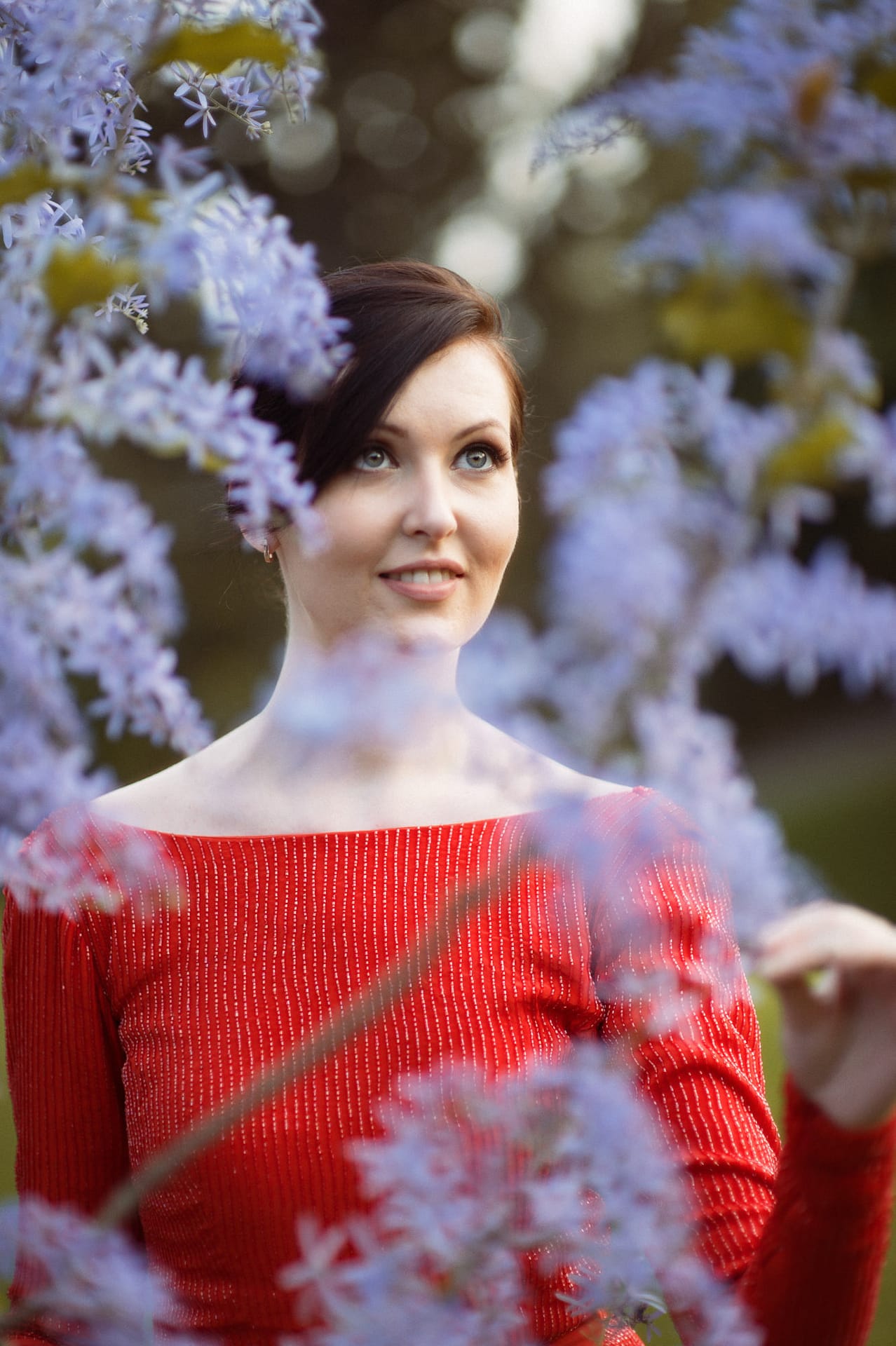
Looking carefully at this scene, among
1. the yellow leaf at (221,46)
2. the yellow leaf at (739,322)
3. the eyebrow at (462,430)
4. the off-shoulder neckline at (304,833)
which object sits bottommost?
the yellow leaf at (739,322)

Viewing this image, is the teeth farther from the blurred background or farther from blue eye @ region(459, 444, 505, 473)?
the blurred background

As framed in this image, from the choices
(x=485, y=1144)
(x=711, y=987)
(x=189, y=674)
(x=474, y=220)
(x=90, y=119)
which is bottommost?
(x=485, y=1144)

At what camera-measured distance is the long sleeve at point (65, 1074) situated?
1144mm

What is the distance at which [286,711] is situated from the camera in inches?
17.2

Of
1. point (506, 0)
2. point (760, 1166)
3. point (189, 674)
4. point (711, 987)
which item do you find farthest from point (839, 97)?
point (506, 0)

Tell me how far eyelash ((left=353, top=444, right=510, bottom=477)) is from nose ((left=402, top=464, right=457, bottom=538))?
0.12 ft

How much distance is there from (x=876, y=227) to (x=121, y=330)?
355mm

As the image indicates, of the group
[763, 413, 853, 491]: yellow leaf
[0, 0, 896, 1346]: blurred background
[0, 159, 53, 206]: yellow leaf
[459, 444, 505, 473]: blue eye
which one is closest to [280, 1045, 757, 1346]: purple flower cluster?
[763, 413, 853, 491]: yellow leaf

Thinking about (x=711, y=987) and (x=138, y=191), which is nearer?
(x=138, y=191)

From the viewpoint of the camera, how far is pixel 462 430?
1002 mm

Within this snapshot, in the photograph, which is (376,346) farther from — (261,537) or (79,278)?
(79,278)

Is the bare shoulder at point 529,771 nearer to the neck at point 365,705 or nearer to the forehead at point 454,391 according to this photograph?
the neck at point 365,705

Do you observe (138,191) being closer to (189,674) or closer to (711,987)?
(711,987)

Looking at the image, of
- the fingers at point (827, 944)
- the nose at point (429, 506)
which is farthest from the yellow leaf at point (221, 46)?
the nose at point (429, 506)
